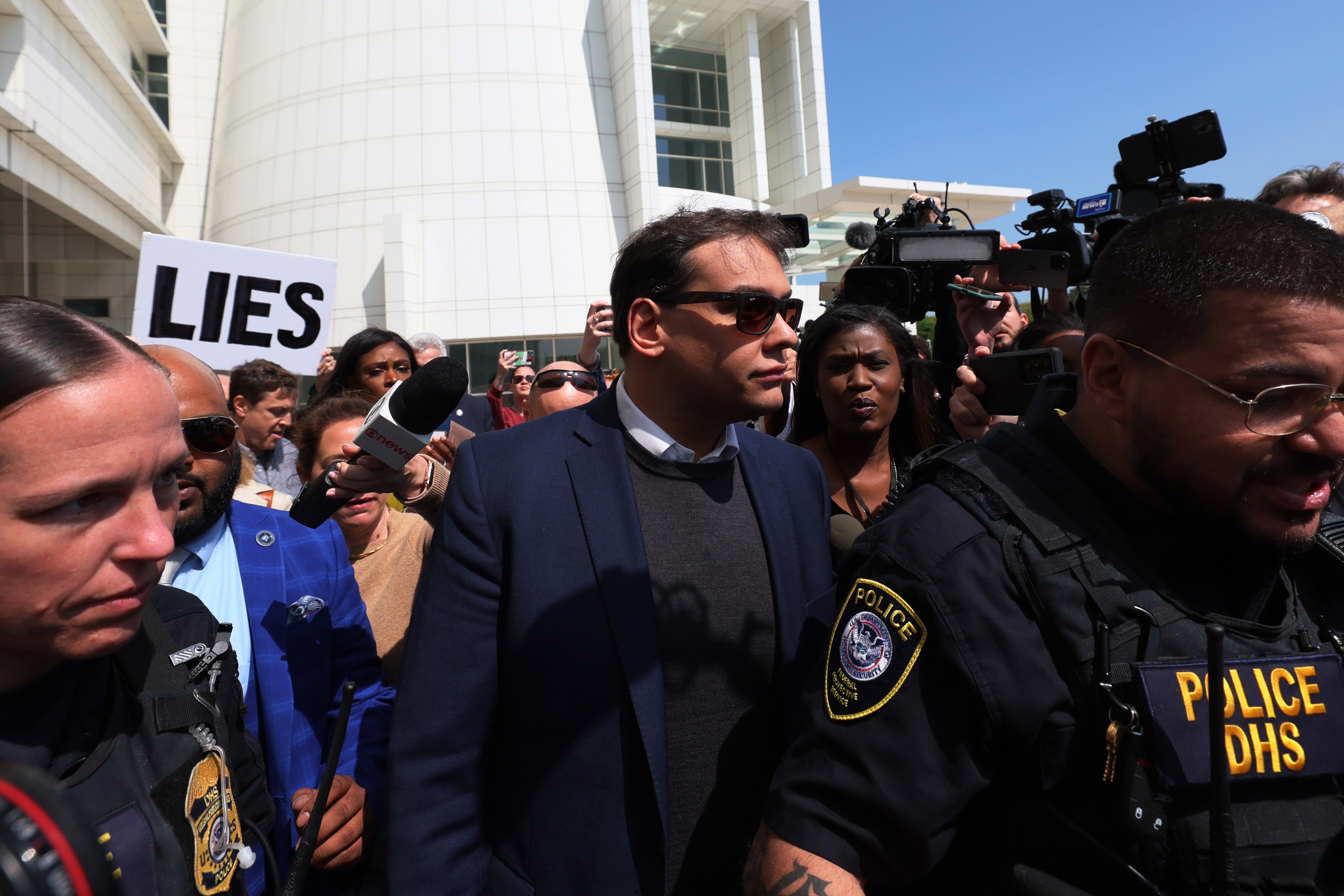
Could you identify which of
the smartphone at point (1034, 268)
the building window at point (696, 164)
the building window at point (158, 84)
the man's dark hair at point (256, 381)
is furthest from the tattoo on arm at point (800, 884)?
the building window at point (158, 84)

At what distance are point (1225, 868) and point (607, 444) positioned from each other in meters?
1.50

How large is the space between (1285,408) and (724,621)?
1206 millimetres

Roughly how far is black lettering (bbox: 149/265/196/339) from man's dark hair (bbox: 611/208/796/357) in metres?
3.37

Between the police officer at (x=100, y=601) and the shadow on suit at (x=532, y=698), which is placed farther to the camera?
the shadow on suit at (x=532, y=698)

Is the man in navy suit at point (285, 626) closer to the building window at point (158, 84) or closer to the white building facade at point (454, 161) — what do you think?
the white building facade at point (454, 161)

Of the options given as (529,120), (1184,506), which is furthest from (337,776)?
(529,120)

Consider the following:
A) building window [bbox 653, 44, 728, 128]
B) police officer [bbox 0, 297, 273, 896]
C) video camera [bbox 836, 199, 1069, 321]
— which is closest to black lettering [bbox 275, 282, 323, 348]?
video camera [bbox 836, 199, 1069, 321]

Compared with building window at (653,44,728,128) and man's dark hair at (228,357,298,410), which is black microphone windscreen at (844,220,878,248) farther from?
building window at (653,44,728,128)

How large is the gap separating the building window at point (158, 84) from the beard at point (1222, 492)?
31.0 meters

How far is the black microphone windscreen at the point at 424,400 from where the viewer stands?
78.2 inches

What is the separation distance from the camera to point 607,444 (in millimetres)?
2121

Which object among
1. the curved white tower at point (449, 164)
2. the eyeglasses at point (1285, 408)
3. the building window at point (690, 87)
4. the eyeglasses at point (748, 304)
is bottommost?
the eyeglasses at point (1285, 408)

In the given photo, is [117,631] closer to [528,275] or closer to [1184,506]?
[1184,506]

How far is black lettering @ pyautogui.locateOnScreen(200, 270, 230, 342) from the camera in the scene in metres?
4.71
